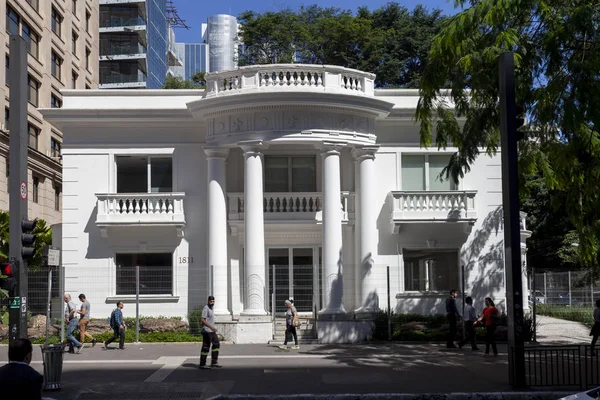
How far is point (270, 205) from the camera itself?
26.1 metres

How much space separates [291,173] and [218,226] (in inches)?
138

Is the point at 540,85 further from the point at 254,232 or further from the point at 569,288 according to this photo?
the point at 569,288

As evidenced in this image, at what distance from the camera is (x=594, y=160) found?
17.4 metres

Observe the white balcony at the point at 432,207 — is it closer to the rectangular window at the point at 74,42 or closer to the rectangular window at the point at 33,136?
the rectangular window at the point at 33,136

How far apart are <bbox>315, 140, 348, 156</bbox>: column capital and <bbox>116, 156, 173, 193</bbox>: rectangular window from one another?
17.9ft

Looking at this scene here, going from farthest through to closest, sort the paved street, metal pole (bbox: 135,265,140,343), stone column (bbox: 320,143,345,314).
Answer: stone column (bbox: 320,143,345,314)
metal pole (bbox: 135,265,140,343)
the paved street

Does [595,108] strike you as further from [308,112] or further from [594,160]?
[308,112]

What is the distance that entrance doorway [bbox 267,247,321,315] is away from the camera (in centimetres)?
2470

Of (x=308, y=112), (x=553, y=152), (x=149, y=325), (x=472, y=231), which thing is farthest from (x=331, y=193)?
(x=553, y=152)

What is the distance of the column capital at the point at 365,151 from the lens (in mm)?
25156

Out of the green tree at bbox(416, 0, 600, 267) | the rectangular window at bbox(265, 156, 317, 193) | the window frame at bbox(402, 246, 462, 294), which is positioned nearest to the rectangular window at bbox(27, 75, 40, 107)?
the rectangular window at bbox(265, 156, 317, 193)

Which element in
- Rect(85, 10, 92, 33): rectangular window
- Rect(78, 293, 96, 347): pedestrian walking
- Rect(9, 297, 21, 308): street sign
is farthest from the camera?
Rect(85, 10, 92, 33): rectangular window

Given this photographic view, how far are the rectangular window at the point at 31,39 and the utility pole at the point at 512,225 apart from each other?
35.5m

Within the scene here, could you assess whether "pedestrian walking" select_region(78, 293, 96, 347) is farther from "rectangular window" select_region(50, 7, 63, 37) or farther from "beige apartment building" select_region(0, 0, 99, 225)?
"rectangular window" select_region(50, 7, 63, 37)
